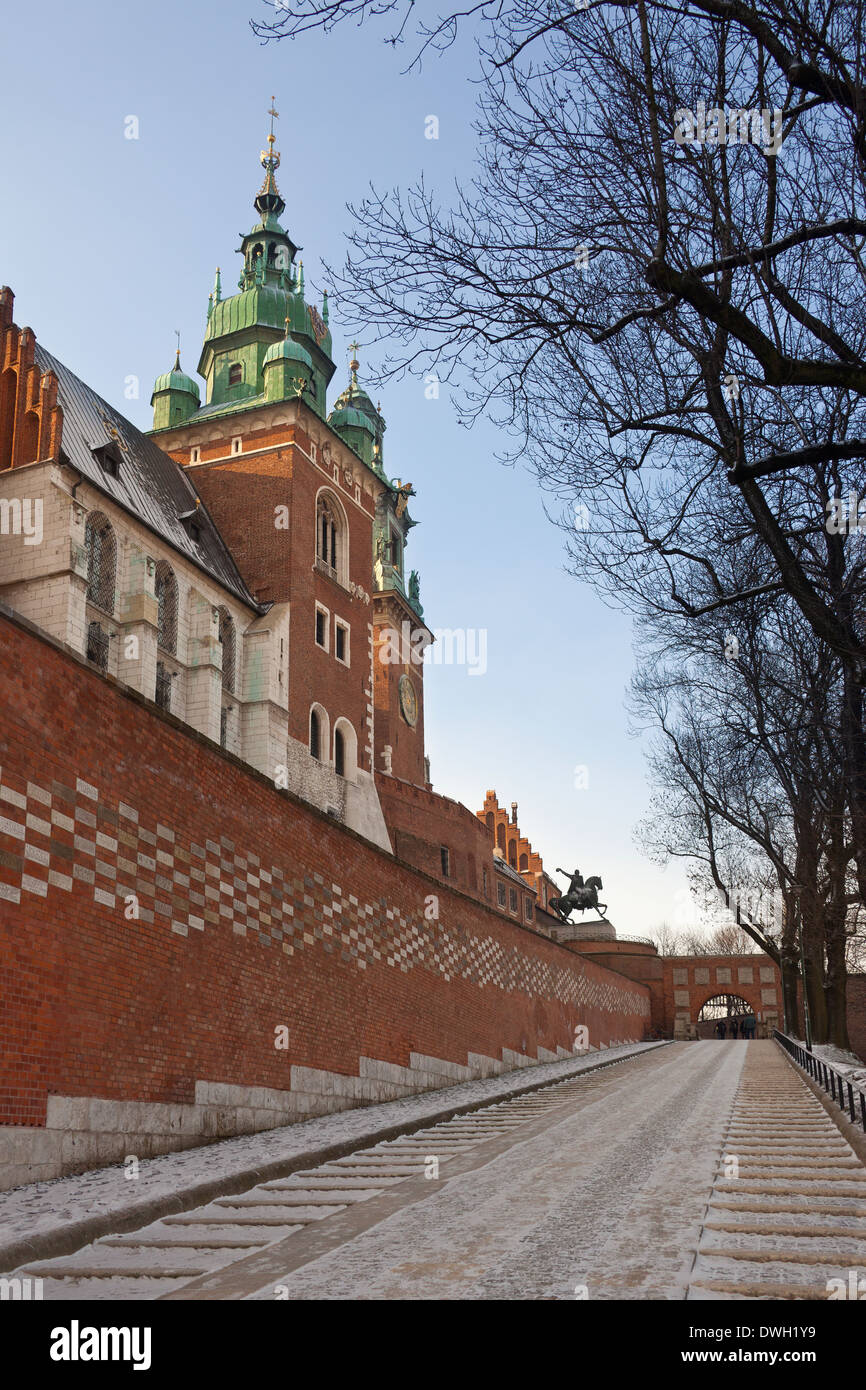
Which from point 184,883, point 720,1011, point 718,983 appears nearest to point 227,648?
point 184,883

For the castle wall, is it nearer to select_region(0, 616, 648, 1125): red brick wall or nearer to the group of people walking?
select_region(0, 616, 648, 1125): red brick wall

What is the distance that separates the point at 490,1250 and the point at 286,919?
26.9 feet

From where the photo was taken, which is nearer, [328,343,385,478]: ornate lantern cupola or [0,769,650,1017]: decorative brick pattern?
[0,769,650,1017]: decorative brick pattern

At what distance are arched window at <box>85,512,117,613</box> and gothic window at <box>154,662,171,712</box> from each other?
2308 mm

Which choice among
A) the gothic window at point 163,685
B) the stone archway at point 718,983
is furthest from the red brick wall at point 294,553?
the stone archway at point 718,983

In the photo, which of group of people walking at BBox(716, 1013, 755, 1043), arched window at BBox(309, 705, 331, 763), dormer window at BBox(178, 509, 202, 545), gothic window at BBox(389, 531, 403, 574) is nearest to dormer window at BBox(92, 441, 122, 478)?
dormer window at BBox(178, 509, 202, 545)

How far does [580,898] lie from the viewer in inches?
2781

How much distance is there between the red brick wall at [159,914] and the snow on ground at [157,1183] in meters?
0.61

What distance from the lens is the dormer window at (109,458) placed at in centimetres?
2834

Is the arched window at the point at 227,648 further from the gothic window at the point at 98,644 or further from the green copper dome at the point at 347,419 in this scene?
the green copper dome at the point at 347,419

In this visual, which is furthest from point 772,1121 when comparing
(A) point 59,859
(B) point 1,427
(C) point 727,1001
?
(C) point 727,1001

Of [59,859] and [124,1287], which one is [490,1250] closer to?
[124,1287]

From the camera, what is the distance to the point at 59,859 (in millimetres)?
9383

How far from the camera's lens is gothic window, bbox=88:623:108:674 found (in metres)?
25.7
